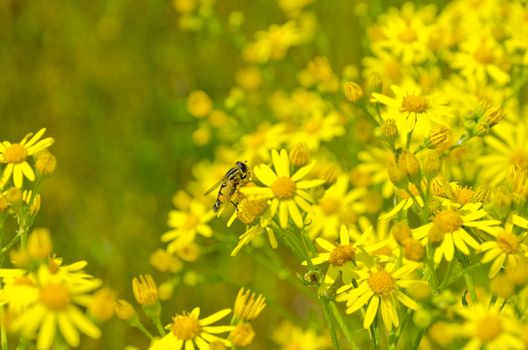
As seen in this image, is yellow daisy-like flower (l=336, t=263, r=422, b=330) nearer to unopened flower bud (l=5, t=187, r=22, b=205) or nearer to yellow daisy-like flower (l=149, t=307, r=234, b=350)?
yellow daisy-like flower (l=149, t=307, r=234, b=350)

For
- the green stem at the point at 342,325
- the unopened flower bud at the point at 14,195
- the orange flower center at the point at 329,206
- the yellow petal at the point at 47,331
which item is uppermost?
the unopened flower bud at the point at 14,195

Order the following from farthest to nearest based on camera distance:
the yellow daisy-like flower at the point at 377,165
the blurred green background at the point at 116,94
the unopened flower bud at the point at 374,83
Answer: the blurred green background at the point at 116,94 → the yellow daisy-like flower at the point at 377,165 → the unopened flower bud at the point at 374,83

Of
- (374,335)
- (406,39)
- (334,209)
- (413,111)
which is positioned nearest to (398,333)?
(374,335)

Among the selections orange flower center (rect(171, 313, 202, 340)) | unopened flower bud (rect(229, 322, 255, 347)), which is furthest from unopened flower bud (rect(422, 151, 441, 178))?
orange flower center (rect(171, 313, 202, 340))

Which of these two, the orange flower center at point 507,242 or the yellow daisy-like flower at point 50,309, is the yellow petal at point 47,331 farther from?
the orange flower center at point 507,242

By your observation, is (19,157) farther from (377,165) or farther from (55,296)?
(377,165)

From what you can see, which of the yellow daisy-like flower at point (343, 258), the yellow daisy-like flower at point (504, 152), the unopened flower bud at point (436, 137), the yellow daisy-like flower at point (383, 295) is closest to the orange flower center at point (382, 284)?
the yellow daisy-like flower at point (383, 295)
